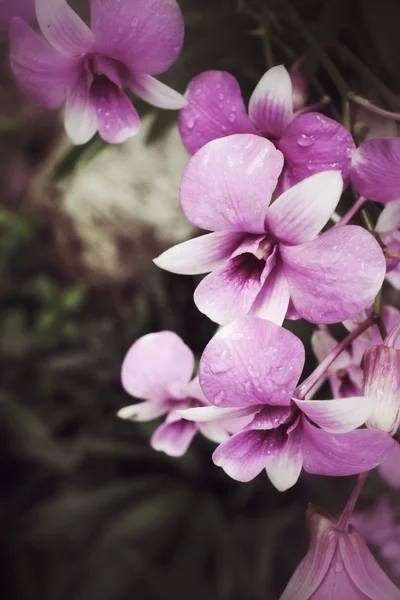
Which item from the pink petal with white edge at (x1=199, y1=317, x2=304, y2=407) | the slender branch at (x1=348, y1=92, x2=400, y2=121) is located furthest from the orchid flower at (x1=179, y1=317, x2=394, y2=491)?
the slender branch at (x1=348, y1=92, x2=400, y2=121)

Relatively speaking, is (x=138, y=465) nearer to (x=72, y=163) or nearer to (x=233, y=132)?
(x=72, y=163)

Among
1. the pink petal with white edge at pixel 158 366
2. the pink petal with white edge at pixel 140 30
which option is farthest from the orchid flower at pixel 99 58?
the pink petal with white edge at pixel 158 366

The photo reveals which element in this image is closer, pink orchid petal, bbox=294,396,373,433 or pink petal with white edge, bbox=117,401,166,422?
pink orchid petal, bbox=294,396,373,433

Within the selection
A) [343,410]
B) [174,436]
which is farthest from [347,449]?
[174,436]

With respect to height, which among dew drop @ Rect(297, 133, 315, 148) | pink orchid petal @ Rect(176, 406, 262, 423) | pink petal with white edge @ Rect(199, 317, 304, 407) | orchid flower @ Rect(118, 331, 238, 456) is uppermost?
dew drop @ Rect(297, 133, 315, 148)

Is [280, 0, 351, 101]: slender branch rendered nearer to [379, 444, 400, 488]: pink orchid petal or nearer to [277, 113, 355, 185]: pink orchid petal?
[277, 113, 355, 185]: pink orchid petal

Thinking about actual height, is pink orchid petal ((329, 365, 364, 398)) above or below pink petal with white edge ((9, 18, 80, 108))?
below

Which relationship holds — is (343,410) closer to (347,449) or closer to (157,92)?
(347,449)
